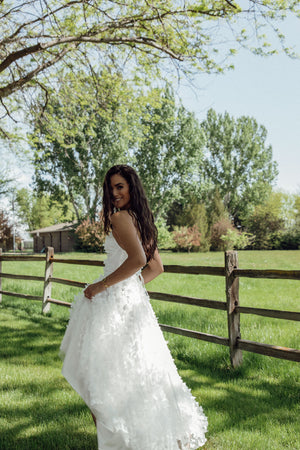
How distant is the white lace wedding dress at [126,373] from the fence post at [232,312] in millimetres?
2170

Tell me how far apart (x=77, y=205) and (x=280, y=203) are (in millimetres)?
21874

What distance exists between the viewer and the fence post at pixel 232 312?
461 cm

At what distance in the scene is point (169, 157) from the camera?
1422 inches

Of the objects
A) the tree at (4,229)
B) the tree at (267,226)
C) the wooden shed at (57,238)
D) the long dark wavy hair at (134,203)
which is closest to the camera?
the long dark wavy hair at (134,203)

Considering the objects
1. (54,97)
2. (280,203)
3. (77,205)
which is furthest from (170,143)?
(54,97)

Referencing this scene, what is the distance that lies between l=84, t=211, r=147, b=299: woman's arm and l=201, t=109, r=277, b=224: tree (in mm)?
42860

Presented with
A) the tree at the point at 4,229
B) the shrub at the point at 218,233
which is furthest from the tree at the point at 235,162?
the tree at the point at 4,229

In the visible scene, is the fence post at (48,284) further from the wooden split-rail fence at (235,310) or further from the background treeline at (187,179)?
the background treeline at (187,179)

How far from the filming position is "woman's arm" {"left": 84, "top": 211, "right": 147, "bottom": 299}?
89.5 inches

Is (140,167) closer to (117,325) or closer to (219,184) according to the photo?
(219,184)

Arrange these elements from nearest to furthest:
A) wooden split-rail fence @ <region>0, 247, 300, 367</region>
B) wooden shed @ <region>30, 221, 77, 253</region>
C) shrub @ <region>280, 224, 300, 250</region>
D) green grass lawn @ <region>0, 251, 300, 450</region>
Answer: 1. green grass lawn @ <region>0, 251, 300, 450</region>
2. wooden split-rail fence @ <region>0, 247, 300, 367</region>
3. shrub @ <region>280, 224, 300, 250</region>
4. wooden shed @ <region>30, 221, 77, 253</region>

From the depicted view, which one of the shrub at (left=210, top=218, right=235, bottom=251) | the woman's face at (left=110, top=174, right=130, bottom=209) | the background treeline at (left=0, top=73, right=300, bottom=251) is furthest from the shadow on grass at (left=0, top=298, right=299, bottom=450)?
the shrub at (left=210, top=218, right=235, bottom=251)

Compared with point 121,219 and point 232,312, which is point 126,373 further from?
point 232,312

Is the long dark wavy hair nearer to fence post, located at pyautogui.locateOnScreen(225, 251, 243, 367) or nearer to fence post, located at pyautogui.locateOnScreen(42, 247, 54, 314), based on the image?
fence post, located at pyautogui.locateOnScreen(225, 251, 243, 367)
